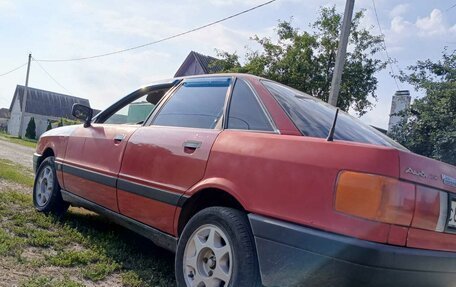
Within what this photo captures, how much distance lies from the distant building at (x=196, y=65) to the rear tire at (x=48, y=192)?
17.6m

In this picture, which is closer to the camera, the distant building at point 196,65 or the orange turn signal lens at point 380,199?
the orange turn signal lens at point 380,199

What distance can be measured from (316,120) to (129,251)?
7.41 ft

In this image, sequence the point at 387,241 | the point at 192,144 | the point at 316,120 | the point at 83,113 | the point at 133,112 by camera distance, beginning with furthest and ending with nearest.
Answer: the point at 83,113 < the point at 133,112 < the point at 192,144 < the point at 316,120 < the point at 387,241

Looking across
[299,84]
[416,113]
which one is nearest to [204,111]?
[416,113]

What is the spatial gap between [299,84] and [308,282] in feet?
49.6

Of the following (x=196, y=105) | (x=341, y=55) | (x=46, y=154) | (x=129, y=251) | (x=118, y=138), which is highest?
(x=341, y=55)

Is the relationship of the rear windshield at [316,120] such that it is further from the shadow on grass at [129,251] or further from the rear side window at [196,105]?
the shadow on grass at [129,251]

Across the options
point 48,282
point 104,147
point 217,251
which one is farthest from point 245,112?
point 48,282

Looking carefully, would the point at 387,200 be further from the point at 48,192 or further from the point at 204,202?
the point at 48,192

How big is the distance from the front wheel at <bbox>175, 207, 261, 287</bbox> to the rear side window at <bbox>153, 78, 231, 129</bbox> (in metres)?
0.77

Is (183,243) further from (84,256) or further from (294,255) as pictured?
(84,256)

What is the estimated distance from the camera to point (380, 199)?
6.39 ft

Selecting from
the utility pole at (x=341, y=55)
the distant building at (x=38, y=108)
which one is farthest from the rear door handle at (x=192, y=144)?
the distant building at (x=38, y=108)

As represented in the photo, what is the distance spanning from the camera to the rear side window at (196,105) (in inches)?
125
